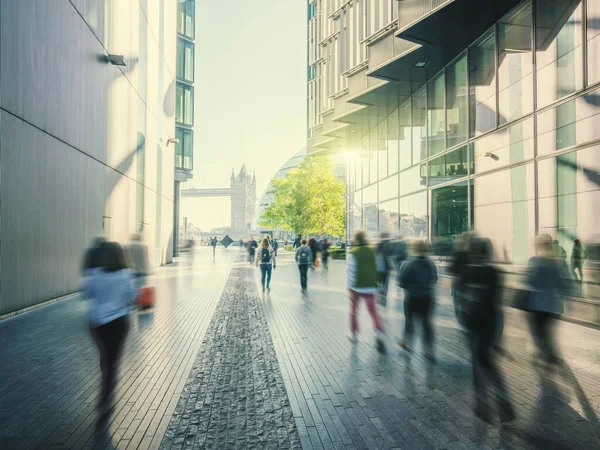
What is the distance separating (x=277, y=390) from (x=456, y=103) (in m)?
13.5

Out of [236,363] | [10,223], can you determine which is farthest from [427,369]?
[10,223]

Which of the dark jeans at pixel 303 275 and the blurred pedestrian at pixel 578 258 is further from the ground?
the blurred pedestrian at pixel 578 258

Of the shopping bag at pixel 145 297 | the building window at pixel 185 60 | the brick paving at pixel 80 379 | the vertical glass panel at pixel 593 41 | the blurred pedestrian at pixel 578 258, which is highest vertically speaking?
the building window at pixel 185 60

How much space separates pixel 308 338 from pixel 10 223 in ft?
21.8

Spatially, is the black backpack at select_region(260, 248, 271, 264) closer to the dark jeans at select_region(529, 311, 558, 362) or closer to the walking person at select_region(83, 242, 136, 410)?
the dark jeans at select_region(529, 311, 558, 362)

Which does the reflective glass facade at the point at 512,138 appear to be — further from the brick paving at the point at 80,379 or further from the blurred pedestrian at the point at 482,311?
the brick paving at the point at 80,379

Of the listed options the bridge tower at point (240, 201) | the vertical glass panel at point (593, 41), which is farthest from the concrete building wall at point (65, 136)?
the bridge tower at point (240, 201)

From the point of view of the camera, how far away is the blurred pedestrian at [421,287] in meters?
6.92

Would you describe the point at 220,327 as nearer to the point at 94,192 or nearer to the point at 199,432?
the point at 199,432

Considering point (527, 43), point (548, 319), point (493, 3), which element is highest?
point (493, 3)

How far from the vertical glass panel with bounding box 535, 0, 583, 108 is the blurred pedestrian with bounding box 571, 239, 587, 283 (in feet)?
10.9

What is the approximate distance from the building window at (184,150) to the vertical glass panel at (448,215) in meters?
25.9

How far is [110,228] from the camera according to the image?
17.2 m

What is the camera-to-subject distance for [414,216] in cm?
1938
